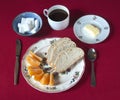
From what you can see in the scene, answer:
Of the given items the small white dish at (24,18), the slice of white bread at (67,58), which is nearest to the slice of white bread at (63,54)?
the slice of white bread at (67,58)

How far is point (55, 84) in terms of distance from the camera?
92 cm

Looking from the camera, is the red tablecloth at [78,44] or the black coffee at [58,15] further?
the black coffee at [58,15]

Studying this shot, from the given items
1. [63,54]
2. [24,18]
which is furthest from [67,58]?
[24,18]

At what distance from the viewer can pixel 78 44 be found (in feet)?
3.37

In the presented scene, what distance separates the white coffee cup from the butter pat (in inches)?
3.2

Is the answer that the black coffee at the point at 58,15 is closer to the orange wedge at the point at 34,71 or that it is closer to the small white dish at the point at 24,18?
the small white dish at the point at 24,18

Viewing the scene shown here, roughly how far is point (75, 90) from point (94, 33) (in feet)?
0.81

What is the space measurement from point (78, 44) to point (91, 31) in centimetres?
7

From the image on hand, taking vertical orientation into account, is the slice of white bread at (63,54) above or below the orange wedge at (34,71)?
above

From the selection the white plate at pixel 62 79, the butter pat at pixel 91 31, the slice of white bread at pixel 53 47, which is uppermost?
the butter pat at pixel 91 31

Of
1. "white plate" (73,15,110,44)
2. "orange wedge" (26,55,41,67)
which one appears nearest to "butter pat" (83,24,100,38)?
"white plate" (73,15,110,44)

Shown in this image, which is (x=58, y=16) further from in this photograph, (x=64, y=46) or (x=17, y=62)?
(x=17, y=62)

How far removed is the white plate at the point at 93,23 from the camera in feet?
3.36

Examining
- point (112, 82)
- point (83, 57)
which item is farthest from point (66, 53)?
point (112, 82)
